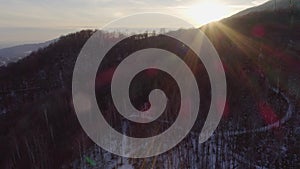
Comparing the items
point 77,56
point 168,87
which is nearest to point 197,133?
point 168,87

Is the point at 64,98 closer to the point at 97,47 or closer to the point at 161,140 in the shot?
the point at 161,140

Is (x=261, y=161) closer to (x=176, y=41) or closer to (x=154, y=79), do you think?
(x=154, y=79)

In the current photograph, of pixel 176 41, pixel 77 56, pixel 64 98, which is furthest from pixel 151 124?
pixel 77 56

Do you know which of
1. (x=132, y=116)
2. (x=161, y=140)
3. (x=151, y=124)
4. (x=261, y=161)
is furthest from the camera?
(x=132, y=116)

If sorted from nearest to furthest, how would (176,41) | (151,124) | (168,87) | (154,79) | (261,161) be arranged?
(261,161) < (151,124) < (168,87) < (154,79) < (176,41)

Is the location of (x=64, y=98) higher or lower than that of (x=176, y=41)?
lower

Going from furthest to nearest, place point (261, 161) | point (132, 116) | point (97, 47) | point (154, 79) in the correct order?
1. point (97, 47)
2. point (154, 79)
3. point (132, 116)
4. point (261, 161)

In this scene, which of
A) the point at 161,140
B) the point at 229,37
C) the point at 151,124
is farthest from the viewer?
the point at 229,37

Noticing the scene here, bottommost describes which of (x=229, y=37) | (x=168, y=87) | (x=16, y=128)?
(x=16, y=128)

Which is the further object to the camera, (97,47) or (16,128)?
(97,47)
